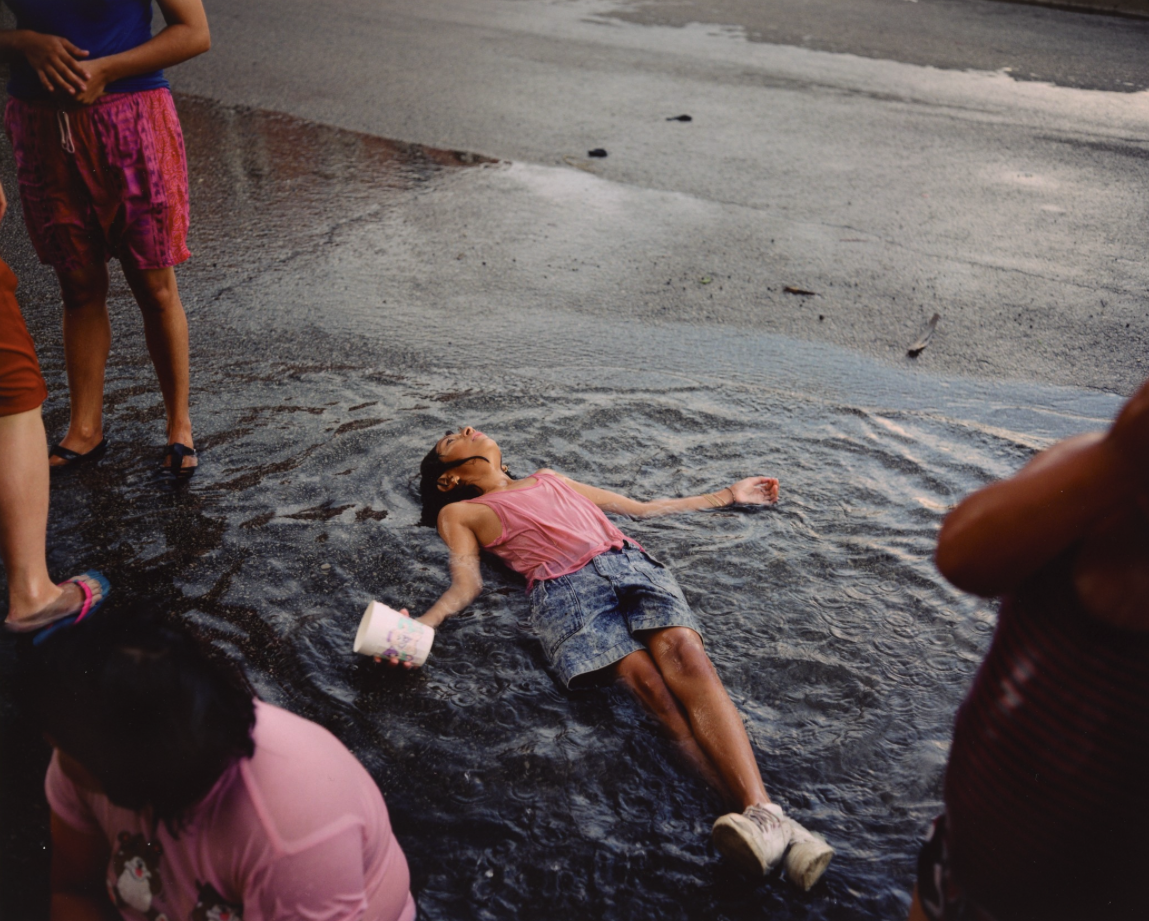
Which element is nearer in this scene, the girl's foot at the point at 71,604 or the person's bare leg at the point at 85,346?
the girl's foot at the point at 71,604

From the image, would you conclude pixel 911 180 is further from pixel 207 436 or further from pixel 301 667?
pixel 301 667

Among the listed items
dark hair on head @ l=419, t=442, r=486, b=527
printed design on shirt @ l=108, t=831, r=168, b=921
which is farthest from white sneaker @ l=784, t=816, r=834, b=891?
dark hair on head @ l=419, t=442, r=486, b=527

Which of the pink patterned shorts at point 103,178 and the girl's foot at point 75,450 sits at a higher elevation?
the pink patterned shorts at point 103,178

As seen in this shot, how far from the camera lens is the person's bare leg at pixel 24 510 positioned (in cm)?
269

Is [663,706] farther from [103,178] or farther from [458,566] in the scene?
[103,178]

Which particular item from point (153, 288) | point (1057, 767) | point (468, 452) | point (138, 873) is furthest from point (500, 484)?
point (1057, 767)

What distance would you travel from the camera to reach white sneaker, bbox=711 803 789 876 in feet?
7.39

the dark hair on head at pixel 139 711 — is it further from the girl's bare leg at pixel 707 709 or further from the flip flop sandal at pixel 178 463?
the flip flop sandal at pixel 178 463

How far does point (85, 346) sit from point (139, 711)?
8.88 feet

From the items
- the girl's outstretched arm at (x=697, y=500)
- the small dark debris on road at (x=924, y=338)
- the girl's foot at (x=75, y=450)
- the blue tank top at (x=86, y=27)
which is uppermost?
the blue tank top at (x=86, y=27)

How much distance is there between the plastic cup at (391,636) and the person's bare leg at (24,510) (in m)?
0.96

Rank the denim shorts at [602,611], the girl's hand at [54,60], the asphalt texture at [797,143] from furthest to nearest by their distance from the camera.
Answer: the asphalt texture at [797,143], the girl's hand at [54,60], the denim shorts at [602,611]

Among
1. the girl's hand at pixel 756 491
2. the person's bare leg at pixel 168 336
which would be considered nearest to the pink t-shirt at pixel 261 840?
the person's bare leg at pixel 168 336

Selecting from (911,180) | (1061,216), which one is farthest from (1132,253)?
(911,180)
